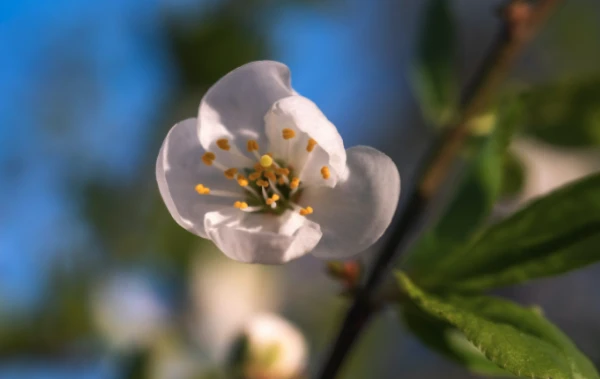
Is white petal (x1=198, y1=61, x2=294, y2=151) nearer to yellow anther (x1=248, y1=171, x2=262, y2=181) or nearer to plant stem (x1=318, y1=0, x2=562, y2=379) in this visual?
yellow anther (x1=248, y1=171, x2=262, y2=181)

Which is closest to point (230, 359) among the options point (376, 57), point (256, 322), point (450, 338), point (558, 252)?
point (256, 322)

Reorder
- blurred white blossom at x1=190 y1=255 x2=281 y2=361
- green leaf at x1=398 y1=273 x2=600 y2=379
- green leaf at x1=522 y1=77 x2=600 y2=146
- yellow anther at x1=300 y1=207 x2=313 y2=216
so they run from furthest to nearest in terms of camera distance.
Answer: blurred white blossom at x1=190 y1=255 x2=281 y2=361
green leaf at x1=522 y1=77 x2=600 y2=146
yellow anther at x1=300 y1=207 x2=313 y2=216
green leaf at x1=398 y1=273 x2=600 y2=379

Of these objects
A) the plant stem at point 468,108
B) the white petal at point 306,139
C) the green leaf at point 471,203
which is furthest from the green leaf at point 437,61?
the white petal at point 306,139

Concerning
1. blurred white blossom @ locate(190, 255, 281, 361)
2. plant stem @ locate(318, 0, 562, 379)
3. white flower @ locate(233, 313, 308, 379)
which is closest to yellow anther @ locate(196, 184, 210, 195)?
plant stem @ locate(318, 0, 562, 379)

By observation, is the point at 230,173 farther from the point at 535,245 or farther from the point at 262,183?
the point at 535,245

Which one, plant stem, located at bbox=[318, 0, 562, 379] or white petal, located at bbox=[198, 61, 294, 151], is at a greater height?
white petal, located at bbox=[198, 61, 294, 151]

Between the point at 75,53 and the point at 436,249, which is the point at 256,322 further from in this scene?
the point at 75,53
